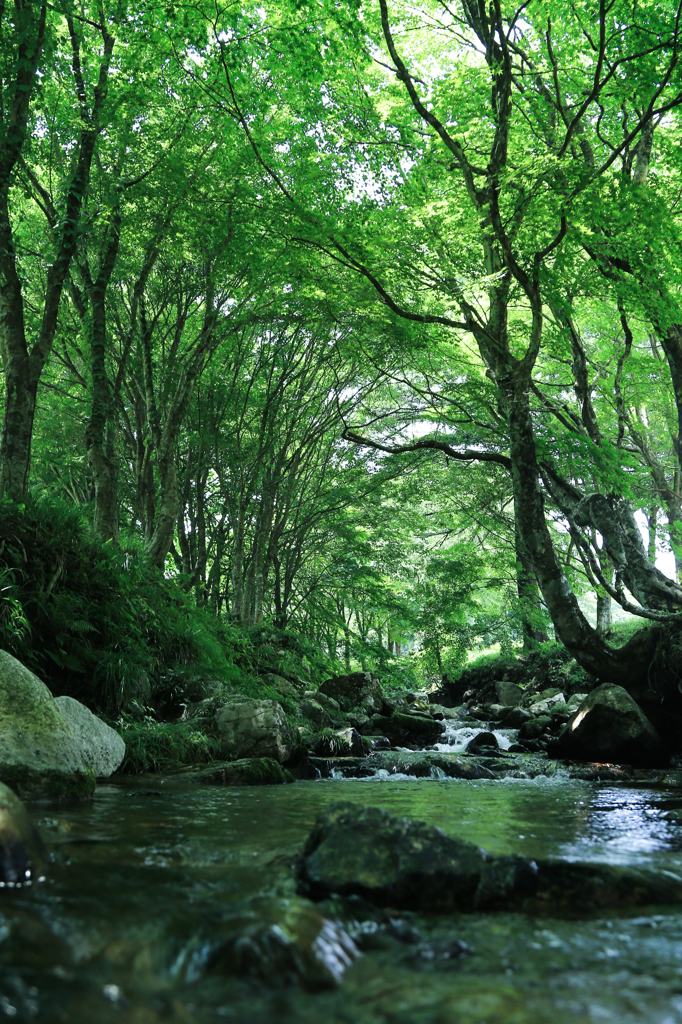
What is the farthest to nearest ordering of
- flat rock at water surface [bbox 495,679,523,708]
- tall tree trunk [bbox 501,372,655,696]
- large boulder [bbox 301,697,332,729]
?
flat rock at water surface [bbox 495,679,523,708], large boulder [bbox 301,697,332,729], tall tree trunk [bbox 501,372,655,696]

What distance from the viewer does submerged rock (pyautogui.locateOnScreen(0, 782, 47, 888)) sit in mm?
2824

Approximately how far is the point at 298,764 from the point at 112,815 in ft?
14.6

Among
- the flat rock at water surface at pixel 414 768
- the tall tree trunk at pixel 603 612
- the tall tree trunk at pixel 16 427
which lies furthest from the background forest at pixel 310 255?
the flat rock at water surface at pixel 414 768

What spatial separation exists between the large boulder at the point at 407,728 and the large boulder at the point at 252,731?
5135 millimetres

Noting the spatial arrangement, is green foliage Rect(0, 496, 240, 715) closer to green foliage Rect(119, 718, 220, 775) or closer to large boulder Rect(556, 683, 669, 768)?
green foliage Rect(119, 718, 220, 775)

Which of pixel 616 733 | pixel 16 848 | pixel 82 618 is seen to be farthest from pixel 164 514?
pixel 16 848

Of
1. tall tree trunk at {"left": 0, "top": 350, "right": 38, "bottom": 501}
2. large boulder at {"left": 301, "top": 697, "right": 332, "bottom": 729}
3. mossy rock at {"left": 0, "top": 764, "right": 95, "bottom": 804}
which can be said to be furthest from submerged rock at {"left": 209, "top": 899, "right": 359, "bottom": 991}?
large boulder at {"left": 301, "top": 697, "right": 332, "bottom": 729}

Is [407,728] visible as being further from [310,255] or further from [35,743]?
[35,743]

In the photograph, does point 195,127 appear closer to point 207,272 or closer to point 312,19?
point 207,272

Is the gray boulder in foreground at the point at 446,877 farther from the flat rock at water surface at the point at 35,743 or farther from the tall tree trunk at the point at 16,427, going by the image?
the tall tree trunk at the point at 16,427

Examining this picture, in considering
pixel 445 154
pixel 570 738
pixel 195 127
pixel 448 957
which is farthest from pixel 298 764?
pixel 195 127

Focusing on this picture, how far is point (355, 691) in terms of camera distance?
15.8m

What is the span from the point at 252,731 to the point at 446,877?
5.80m

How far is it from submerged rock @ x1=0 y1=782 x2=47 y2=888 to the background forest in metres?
4.08
